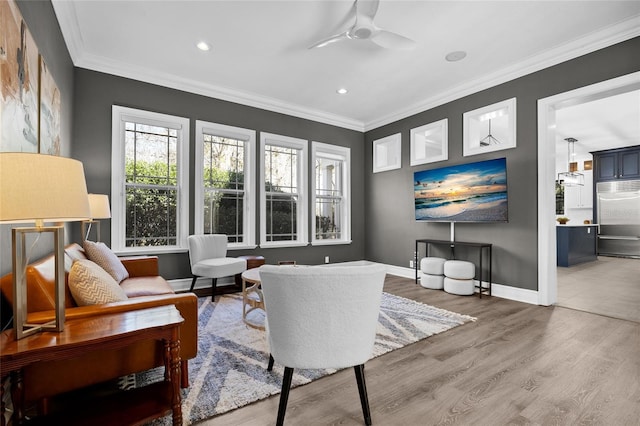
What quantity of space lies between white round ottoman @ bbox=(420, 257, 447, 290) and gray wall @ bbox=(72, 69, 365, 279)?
1857 mm

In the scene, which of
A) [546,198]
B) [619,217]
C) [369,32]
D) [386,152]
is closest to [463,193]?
[546,198]

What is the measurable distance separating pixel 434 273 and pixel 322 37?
349 cm

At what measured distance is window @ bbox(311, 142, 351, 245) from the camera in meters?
5.88

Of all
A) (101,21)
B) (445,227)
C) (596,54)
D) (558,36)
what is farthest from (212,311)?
(596,54)

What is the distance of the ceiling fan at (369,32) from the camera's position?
8.95ft

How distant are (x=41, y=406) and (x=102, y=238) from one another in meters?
2.77

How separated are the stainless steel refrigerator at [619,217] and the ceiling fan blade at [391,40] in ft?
28.4

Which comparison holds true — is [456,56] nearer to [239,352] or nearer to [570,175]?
[239,352]

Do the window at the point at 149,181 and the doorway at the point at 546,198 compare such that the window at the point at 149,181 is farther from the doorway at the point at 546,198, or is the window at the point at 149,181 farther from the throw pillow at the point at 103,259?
the doorway at the point at 546,198

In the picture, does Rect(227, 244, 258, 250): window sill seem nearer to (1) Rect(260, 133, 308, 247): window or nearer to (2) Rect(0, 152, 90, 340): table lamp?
(1) Rect(260, 133, 308, 247): window

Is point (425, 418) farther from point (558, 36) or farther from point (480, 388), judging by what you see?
point (558, 36)

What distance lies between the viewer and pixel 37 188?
1.19 metres

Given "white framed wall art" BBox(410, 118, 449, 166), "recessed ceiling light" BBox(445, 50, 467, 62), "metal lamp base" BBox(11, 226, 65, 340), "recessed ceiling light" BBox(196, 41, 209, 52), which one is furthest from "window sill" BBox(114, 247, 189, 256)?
"recessed ceiling light" BBox(445, 50, 467, 62)

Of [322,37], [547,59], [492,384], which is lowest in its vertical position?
[492,384]
